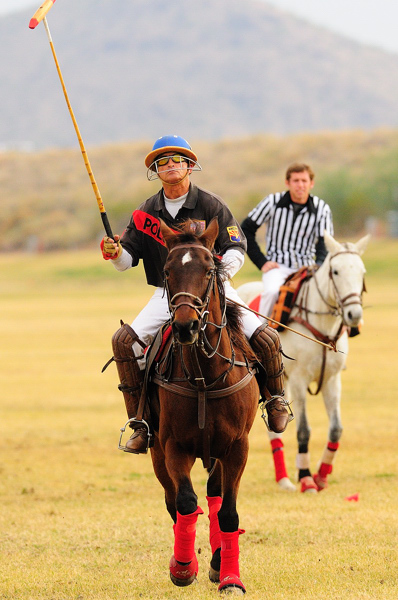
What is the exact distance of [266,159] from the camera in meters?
104

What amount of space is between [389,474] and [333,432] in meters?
0.86

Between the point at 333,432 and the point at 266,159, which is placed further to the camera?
the point at 266,159

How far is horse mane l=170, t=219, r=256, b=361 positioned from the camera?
17.1 ft

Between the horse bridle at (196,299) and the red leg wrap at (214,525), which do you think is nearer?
the horse bridle at (196,299)

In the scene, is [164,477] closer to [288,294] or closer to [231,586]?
[231,586]

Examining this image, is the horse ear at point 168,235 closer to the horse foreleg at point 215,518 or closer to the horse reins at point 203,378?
the horse reins at point 203,378

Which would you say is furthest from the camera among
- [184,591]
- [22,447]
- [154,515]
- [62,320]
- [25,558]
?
[62,320]

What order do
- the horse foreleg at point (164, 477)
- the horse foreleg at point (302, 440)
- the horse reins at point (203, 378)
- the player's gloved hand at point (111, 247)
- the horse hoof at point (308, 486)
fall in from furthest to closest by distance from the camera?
1. the horse foreleg at point (302, 440)
2. the horse hoof at point (308, 486)
3. the horse foreleg at point (164, 477)
4. the player's gloved hand at point (111, 247)
5. the horse reins at point (203, 378)

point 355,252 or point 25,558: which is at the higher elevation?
point 355,252

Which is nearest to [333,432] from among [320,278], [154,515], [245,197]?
[320,278]

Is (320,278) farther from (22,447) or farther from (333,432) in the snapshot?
(22,447)

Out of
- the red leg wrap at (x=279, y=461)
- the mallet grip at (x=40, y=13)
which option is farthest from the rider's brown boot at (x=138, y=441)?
the red leg wrap at (x=279, y=461)

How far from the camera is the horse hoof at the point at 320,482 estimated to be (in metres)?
9.47

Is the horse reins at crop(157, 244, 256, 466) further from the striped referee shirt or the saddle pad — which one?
the striped referee shirt
